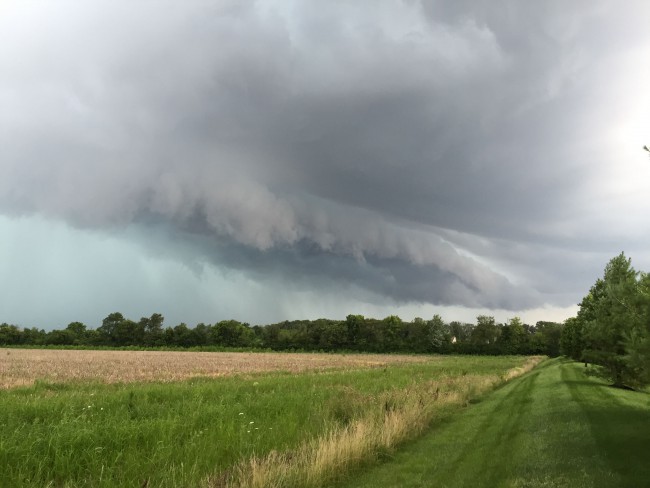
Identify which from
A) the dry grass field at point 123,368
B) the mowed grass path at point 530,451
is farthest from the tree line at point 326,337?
the mowed grass path at point 530,451

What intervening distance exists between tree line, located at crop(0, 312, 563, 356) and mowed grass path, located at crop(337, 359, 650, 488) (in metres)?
130

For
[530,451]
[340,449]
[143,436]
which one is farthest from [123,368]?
[530,451]

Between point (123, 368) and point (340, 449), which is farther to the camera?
point (123, 368)

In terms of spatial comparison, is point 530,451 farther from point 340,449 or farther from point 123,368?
point 123,368

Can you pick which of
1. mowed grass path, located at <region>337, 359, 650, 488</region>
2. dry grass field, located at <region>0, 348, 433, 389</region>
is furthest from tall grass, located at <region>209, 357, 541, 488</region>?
dry grass field, located at <region>0, 348, 433, 389</region>

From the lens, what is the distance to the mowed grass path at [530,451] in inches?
418

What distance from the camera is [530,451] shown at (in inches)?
508

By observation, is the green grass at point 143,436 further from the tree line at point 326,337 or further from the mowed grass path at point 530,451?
the tree line at point 326,337

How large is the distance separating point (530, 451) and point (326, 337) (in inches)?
5835

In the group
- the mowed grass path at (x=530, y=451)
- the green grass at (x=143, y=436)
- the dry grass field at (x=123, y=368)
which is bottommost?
the dry grass field at (x=123, y=368)

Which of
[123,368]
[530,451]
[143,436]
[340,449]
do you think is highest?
[143,436]

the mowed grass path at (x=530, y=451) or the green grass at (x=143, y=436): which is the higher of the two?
the green grass at (x=143, y=436)

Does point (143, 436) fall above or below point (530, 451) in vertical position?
above

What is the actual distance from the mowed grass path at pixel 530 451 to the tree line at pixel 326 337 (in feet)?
428
